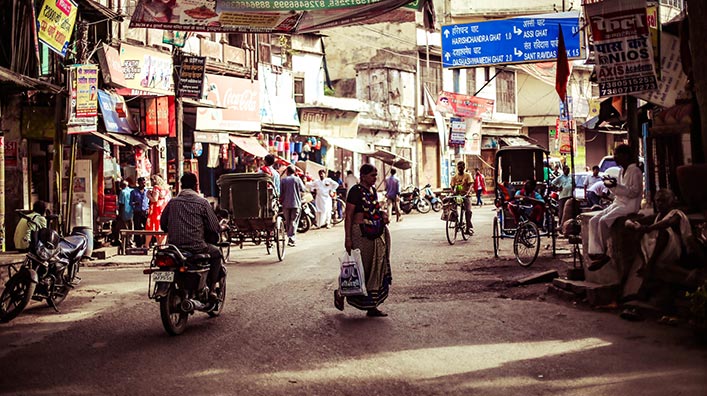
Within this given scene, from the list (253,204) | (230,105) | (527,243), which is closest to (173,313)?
(527,243)

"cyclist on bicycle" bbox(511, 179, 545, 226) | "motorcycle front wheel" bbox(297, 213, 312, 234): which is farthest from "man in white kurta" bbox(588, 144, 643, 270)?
"motorcycle front wheel" bbox(297, 213, 312, 234)

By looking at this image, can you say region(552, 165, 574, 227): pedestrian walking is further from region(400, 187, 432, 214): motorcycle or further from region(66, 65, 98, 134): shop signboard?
region(400, 187, 432, 214): motorcycle

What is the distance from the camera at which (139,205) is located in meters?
21.9

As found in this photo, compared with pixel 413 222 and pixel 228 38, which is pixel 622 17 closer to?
pixel 413 222

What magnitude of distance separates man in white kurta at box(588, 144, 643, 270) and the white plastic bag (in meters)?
3.26

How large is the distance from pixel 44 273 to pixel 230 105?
19797 mm

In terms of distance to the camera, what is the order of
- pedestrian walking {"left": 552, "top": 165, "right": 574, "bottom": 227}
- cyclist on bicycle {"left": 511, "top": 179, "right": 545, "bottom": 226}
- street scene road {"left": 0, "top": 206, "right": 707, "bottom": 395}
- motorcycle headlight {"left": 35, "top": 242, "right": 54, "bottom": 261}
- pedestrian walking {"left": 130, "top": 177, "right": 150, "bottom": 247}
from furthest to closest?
pedestrian walking {"left": 130, "top": 177, "right": 150, "bottom": 247}, pedestrian walking {"left": 552, "top": 165, "right": 574, "bottom": 227}, cyclist on bicycle {"left": 511, "top": 179, "right": 545, "bottom": 226}, motorcycle headlight {"left": 35, "top": 242, "right": 54, "bottom": 261}, street scene road {"left": 0, "top": 206, "right": 707, "bottom": 395}

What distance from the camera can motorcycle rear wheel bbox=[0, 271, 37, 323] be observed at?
421 inches

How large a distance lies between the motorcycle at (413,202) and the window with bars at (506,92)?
1756cm

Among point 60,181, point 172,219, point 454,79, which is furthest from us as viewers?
point 454,79

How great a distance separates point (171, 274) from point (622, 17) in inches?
284

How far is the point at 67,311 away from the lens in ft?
37.0

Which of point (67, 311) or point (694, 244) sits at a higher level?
point (694, 244)

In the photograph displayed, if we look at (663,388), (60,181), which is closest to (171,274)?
(663,388)
